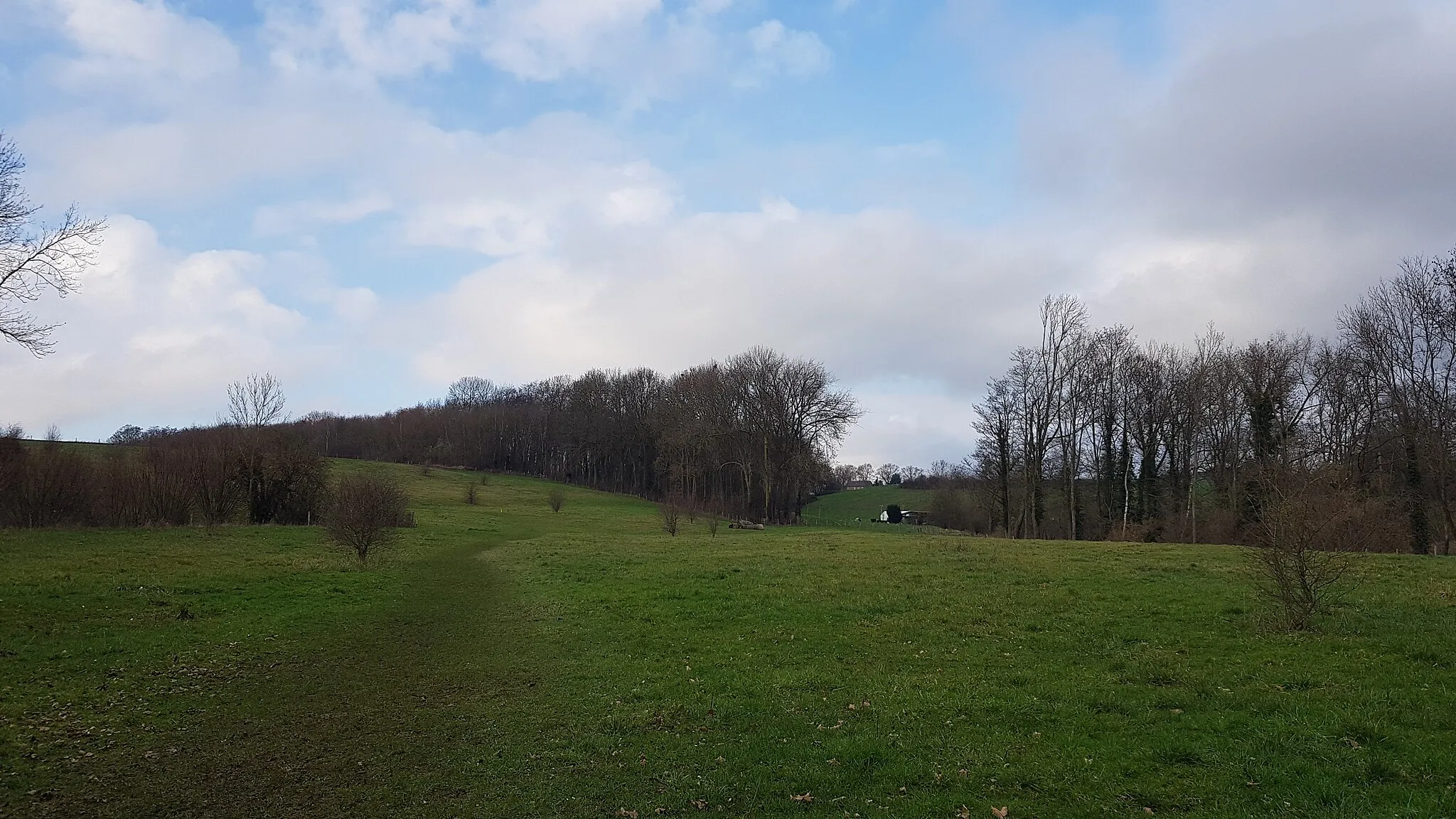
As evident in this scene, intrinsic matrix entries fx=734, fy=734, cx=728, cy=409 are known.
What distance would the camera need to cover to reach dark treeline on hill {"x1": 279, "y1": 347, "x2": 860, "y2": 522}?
235ft

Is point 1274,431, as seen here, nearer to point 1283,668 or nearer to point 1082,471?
point 1082,471

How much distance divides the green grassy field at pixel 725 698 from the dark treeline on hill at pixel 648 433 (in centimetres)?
3828

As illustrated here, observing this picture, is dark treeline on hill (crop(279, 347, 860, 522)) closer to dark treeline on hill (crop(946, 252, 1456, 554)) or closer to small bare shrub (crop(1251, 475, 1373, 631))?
dark treeline on hill (crop(946, 252, 1456, 554))

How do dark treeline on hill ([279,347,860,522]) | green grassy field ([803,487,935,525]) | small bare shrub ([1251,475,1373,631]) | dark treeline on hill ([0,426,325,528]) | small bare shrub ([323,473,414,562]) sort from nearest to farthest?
small bare shrub ([1251,475,1373,631])
small bare shrub ([323,473,414,562])
dark treeline on hill ([0,426,325,528])
dark treeline on hill ([279,347,860,522])
green grassy field ([803,487,935,525])

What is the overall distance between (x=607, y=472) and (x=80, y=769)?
98508mm

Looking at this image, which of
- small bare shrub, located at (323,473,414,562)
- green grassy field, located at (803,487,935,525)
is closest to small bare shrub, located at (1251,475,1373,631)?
small bare shrub, located at (323,473,414,562)

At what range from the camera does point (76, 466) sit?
3250cm

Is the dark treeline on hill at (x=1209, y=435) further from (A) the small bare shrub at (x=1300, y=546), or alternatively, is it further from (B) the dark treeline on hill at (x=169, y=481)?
(B) the dark treeline on hill at (x=169, y=481)

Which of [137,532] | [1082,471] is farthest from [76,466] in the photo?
[1082,471]

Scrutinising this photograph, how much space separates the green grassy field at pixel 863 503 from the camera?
313ft

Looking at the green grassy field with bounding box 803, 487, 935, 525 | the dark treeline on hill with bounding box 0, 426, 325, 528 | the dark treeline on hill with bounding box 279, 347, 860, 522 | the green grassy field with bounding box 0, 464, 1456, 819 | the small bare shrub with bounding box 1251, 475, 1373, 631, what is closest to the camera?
the green grassy field with bounding box 0, 464, 1456, 819

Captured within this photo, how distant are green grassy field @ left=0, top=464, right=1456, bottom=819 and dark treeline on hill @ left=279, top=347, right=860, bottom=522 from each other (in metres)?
38.3

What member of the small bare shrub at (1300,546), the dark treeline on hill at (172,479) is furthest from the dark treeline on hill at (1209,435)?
the dark treeline on hill at (172,479)

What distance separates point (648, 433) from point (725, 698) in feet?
276
